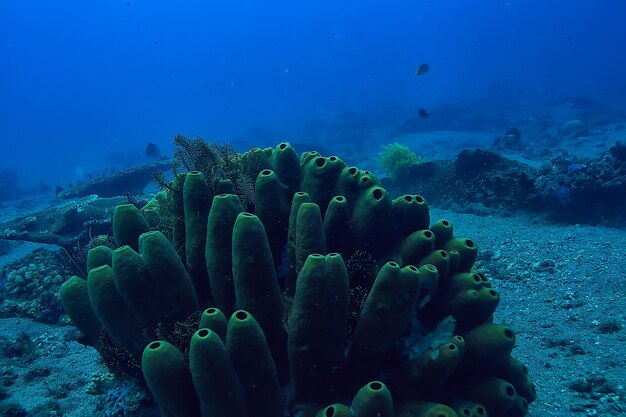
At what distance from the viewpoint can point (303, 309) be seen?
2305 mm

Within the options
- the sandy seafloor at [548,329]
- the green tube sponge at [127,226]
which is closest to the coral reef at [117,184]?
the sandy seafloor at [548,329]

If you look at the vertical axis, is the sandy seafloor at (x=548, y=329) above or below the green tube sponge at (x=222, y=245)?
below

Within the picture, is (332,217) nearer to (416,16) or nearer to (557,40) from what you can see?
(557,40)

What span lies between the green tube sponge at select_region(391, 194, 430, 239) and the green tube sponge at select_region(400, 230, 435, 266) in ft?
0.64

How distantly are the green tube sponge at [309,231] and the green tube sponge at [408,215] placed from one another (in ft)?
3.37

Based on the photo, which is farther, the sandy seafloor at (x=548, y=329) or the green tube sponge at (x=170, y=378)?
A: the sandy seafloor at (x=548, y=329)

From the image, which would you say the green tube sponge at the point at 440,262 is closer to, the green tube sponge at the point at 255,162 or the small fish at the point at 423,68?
the green tube sponge at the point at 255,162

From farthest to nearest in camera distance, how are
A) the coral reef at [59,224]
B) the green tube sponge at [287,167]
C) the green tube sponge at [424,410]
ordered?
the coral reef at [59,224] → the green tube sponge at [287,167] → the green tube sponge at [424,410]

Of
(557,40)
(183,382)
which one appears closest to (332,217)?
(183,382)

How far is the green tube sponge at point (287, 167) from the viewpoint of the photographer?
3557 millimetres

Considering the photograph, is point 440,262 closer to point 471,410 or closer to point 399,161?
point 471,410

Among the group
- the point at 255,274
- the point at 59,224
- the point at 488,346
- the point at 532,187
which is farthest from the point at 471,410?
the point at 59,224

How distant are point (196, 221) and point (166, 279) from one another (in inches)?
22.8

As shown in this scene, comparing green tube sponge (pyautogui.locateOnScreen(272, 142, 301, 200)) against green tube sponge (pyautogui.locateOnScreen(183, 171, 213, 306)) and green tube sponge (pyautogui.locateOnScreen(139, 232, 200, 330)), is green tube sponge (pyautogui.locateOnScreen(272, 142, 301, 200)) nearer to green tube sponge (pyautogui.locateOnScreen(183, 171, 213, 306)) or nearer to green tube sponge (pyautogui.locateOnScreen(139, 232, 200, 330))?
green tube sponge (pyautogui.locateOnScreen(183, 171, 213, 306))
